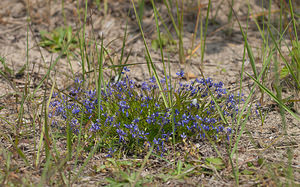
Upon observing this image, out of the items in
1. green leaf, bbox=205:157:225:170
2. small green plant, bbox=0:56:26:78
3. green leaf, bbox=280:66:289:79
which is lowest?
green leaf, bbox=205:157:225:170

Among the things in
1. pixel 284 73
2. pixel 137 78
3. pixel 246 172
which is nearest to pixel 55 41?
pixel 137 78

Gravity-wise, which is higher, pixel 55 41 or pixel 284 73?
pixel 55 41

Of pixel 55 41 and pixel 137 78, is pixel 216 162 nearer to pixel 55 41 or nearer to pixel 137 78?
pixel 137 78

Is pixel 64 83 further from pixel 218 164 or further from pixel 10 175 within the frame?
pixel 218 164

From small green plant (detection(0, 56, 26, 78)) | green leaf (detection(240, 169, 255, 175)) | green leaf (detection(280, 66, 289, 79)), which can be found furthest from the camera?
small green plant (detection(0, 56, 26, 78))

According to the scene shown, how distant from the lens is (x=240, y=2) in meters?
5.06

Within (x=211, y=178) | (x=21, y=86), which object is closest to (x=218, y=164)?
(x=211, y=178)

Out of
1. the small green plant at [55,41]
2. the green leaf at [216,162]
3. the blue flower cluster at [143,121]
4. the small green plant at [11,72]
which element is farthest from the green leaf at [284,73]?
the small green plant at [11,72]

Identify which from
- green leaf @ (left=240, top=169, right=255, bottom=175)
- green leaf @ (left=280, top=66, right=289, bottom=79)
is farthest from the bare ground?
Answer: green leaf @ (left=280, top=66, right=289, bottom=79)

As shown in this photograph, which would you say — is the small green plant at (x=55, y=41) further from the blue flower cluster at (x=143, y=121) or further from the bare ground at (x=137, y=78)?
the blue flower cluster at (x=143, y=121)

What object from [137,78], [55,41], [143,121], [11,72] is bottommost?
[143,121]

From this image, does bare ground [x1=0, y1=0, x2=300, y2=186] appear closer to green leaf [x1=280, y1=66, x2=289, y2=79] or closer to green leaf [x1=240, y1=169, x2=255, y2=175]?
green leaf [x1=240, y1=169, x2=255, y2=175]

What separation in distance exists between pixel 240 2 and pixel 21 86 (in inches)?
133

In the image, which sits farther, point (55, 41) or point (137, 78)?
point (55, 41)
